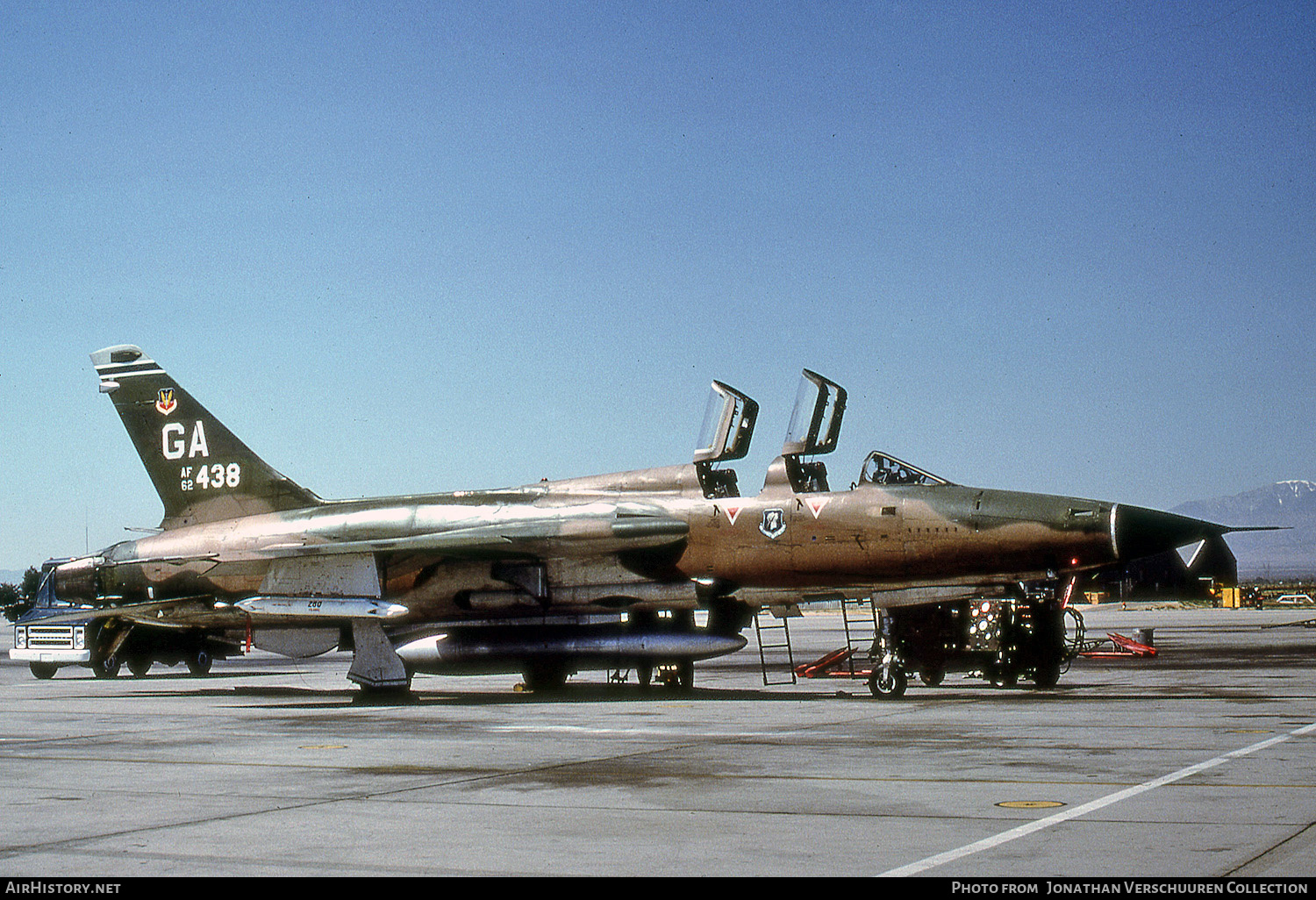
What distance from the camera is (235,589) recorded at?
70.9 ft

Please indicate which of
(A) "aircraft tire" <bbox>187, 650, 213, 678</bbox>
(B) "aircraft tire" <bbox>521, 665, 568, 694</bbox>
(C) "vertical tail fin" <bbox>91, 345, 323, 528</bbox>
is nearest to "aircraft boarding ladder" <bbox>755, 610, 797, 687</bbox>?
(B) "aircraft tire" <bbox>521, 665, 568, 694</bbox>

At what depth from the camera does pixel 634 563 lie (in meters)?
19.3

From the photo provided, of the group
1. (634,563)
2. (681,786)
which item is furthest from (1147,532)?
(681,786)

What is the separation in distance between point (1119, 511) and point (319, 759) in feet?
33.6

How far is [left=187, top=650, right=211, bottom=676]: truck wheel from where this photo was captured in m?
28.8

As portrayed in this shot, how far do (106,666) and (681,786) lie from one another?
21.5 metres

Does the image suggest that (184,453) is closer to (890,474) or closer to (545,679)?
Result: (545,679)

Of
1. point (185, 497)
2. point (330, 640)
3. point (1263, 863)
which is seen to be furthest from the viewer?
point (185, 497)

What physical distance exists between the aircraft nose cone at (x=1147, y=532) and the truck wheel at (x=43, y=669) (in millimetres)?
22116

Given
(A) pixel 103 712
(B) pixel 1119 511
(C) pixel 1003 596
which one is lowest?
(A) pixel 103 712

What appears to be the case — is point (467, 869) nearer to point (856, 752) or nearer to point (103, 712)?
point (856, 752)

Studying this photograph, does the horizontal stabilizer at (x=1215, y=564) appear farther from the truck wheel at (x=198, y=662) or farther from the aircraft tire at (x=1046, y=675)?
the truck wheel at (x=198, y=662)

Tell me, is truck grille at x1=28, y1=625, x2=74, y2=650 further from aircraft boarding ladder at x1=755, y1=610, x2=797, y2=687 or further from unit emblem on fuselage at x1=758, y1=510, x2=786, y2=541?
unit emblem on fuselage at x1=758, y1=510, x2=786, y2=541

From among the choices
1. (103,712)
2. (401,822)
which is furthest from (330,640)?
(401,822)
